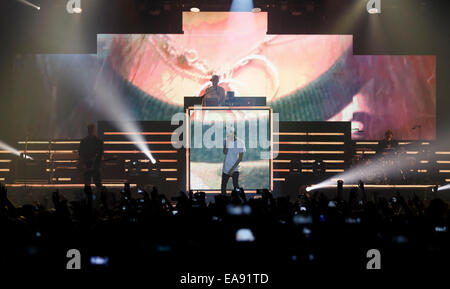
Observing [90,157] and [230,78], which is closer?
[90,157]

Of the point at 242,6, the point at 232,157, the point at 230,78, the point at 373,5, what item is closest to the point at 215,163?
the point at 232,157

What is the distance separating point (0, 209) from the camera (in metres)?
1.72

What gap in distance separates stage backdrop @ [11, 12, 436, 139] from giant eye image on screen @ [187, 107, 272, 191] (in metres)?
5.33

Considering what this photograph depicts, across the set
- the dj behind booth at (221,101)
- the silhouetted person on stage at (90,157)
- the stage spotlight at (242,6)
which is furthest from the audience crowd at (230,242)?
the stage spotlight at (242,6)

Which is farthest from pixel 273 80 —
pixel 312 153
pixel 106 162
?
pixel 106 162

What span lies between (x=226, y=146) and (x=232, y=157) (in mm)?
203

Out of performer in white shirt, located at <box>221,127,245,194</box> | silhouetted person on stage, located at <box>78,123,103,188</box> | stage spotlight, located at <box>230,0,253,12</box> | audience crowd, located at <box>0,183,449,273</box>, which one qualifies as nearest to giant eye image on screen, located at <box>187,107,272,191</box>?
performer in white shirt, located at <box>221,127,245,194</box>

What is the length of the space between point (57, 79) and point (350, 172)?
8.69 metres

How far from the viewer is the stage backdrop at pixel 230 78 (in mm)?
12773

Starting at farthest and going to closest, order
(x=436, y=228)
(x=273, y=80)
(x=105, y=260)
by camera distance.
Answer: (x=273, y=80)
(x=436, y=228)
(x=105, y=260)

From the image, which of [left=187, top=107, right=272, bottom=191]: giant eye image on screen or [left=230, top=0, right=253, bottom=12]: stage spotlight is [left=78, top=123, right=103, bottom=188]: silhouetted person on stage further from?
[left=230, top=0, right=253, bottom=12]: stage spotlight

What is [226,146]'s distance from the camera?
7.20 m

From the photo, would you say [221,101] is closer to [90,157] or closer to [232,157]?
[232,157]
